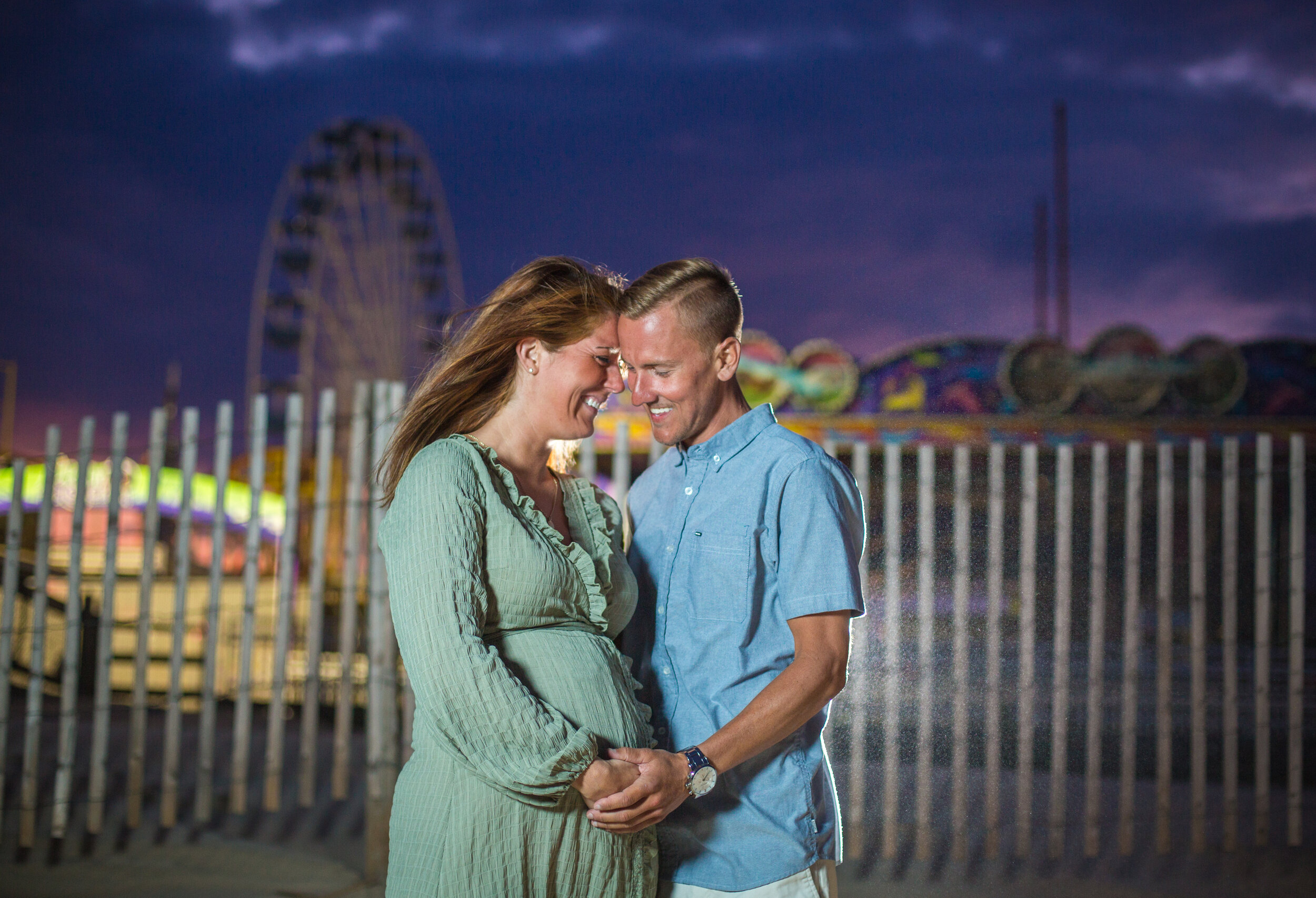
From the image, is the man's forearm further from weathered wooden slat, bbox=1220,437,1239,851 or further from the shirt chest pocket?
weathered wooden slat, bbox=1220,437,1239,851

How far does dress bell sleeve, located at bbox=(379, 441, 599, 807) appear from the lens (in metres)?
1.30

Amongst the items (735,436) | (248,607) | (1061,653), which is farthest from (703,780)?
(248,607)

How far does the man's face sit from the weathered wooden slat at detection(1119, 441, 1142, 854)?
276 cm

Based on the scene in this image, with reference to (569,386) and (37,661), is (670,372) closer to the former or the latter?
(569,386)

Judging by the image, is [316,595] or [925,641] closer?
[925,641]

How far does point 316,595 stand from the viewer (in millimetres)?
4285

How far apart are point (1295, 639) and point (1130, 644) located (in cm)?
73

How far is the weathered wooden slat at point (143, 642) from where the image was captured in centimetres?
420

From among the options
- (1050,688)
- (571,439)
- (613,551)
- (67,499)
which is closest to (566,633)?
(613,551)

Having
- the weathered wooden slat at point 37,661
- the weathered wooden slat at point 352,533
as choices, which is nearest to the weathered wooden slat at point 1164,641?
the weathered wooden slat at point 352,533

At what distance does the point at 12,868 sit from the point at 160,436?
188cm

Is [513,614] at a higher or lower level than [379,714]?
higher

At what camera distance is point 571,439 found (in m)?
1.80

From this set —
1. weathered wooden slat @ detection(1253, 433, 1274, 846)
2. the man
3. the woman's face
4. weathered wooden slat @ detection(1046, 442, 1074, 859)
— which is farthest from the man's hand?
weathered wooden slat @ detection(1253, 433, 1274, 846)
